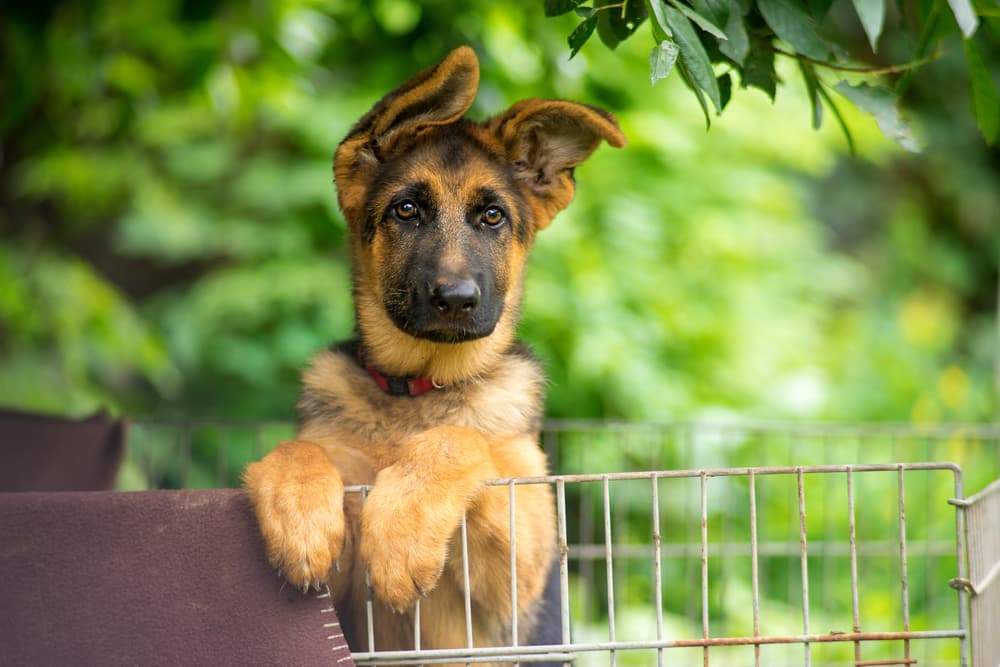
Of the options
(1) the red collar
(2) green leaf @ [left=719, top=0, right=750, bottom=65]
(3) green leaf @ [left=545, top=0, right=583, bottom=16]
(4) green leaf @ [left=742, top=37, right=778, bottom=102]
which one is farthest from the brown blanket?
(4) green leaf @ [left=742, top=37, right=778, bottom=102]

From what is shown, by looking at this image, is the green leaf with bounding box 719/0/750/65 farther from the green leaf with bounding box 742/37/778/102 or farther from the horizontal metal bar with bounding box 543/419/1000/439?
the horizontal metal bar with bounding box 543/419/1000/439

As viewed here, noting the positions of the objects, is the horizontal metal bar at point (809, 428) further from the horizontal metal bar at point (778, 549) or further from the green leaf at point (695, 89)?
the green leaf at point (695, 89)

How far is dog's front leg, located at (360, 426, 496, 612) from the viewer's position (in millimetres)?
2285

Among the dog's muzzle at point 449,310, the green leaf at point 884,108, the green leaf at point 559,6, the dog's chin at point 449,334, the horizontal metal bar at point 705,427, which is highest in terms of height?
the green leaf at point 559,6

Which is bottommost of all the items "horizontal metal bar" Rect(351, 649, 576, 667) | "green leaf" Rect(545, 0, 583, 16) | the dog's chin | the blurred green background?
"horizontal metal bar" Rect(351, 649, 576, 667)

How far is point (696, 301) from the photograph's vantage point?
711 cm

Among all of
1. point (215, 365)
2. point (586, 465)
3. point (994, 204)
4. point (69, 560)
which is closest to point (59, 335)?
point (215, 365)

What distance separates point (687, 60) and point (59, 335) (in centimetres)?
475

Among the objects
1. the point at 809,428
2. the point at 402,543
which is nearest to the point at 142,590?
the point at 402,543

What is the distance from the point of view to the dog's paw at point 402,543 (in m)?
2.28

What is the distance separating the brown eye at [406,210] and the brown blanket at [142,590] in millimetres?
1320

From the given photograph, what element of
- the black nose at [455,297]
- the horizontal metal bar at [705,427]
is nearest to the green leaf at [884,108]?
the black nose at [455,297]

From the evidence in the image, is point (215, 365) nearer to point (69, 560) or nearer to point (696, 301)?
point (696, 301)

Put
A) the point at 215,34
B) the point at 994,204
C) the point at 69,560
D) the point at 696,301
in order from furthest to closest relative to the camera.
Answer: the point at 994,204, the point at 696,301, the point at 215,34, the point at 69,560
